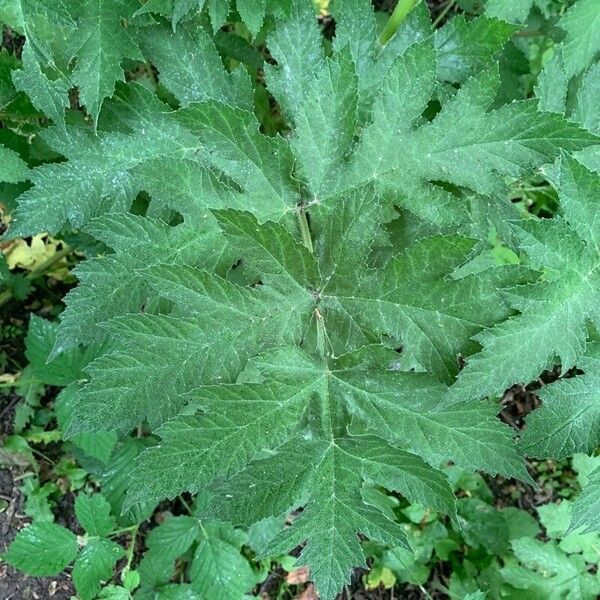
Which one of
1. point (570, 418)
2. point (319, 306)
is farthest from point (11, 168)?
point (570, 418)

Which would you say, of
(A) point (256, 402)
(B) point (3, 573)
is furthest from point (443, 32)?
(B) point (3, 573)

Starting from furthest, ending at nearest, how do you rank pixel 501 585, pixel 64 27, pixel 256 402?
pixel 501 585, pixel 64 27, pixel 256 402

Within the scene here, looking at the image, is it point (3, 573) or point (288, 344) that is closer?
point (288, 344)

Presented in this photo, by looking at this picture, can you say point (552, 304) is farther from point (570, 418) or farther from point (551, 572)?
point (551, 572)

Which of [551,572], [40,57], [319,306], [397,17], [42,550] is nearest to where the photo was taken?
[319,306]

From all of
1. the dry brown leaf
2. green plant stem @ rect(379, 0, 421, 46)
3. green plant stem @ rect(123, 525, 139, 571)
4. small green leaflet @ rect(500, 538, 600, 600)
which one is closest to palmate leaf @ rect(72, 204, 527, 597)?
green plant stem @ rect(379, 0, 421, 46)

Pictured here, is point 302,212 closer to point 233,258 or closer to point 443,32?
point 233,258

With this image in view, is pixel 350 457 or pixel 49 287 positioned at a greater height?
pixel 350 457
